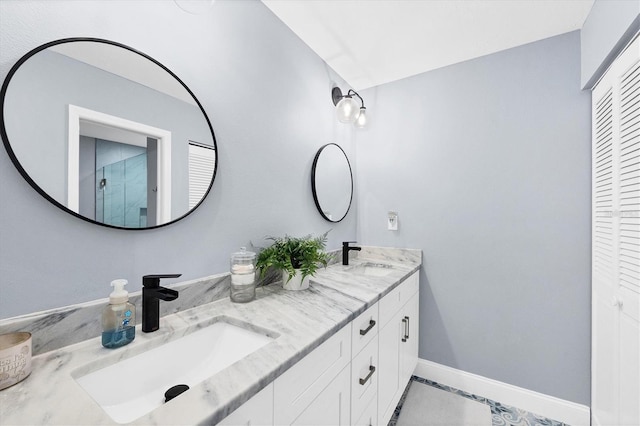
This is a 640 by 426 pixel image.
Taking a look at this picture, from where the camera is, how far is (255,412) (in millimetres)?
667

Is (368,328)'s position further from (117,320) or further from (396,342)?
(117,320)

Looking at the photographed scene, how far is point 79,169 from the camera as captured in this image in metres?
0.85

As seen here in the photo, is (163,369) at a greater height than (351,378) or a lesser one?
greater

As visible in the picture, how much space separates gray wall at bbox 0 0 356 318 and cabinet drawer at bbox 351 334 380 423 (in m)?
0.73

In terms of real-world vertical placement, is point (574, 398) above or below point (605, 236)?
below

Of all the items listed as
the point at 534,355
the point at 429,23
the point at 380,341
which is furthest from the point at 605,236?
the point at 429,23

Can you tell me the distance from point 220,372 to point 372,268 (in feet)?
5.40

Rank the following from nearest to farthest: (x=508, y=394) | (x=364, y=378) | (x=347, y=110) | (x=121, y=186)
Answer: (x=121, y=186) → (x=364, y=378) → (x=508, y=394) → (x=347, y=110)

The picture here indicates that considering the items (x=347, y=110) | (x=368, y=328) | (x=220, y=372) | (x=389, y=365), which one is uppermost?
(x=347, y=110)

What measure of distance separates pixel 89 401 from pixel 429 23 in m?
2.20

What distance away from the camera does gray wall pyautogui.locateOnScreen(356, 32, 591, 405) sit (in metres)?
1.71

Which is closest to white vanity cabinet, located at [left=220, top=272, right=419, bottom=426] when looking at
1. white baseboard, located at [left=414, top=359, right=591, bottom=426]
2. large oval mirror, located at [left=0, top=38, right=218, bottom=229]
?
white baseboard, located at [left=414, top=359, right=591, bottom=426]

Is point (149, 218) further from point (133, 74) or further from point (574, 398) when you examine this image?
point (574, 398)

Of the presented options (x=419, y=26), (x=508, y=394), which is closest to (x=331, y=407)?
(x=508, y=394)
